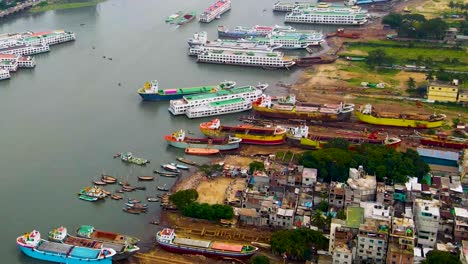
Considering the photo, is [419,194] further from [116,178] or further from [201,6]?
[201,6]

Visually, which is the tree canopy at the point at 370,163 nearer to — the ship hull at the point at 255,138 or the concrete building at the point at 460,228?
the concrete building at the point at 460,228

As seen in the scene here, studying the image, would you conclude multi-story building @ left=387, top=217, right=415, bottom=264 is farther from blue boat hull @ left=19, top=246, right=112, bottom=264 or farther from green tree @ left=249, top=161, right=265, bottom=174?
blue boat hull @ left=19, top=246, right=112, bottom=264

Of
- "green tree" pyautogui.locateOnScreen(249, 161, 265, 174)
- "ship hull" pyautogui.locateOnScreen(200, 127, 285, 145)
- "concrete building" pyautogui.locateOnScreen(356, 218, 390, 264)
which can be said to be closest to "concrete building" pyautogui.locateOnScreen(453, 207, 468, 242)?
"concrete building" pyautogui.locateOnScreen(356, 218, 390, 264)

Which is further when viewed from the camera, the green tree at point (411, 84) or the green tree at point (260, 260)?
the green tree at point (411, 84)

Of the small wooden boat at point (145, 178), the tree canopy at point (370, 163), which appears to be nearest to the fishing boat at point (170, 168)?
the small wooden boat at point (145, 178)

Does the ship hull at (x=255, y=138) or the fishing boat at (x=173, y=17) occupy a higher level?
the fishing boat at (x=173, y=17)

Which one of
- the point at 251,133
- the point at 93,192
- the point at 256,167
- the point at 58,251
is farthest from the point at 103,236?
the point at 251,133

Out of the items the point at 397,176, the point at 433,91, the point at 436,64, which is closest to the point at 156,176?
the point at 397,176
